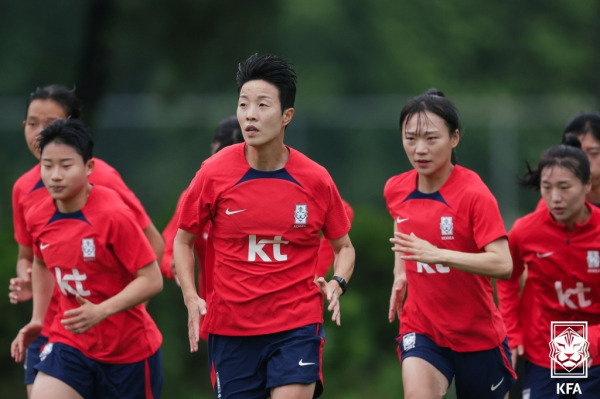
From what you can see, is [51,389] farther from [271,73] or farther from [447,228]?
[447,228]

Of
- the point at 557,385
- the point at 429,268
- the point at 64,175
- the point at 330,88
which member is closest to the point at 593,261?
the point at 557,385

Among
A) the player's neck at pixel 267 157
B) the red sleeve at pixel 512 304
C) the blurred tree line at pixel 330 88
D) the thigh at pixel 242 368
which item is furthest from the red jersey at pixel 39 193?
the blurred tree line at pixel 330 88

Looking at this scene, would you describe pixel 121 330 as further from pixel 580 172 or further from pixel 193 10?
pixel 193 10

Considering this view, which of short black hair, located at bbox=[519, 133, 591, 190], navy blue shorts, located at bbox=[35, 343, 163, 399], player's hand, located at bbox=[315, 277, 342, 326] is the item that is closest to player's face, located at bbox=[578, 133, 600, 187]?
short black hair, located at bbox=[519, 133, 591, 190]

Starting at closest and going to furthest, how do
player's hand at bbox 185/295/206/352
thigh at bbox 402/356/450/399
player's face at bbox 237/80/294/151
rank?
player's hand at bbox 185/295/206/352
player's face at bbox 237/80/294/151
thigh at bbox 402/356/450/399

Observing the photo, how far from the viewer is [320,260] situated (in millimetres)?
7727

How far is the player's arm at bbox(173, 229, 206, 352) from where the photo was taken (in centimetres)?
576

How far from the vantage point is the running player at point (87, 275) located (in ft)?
21.2

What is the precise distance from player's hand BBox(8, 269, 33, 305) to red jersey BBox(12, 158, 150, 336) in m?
0.23

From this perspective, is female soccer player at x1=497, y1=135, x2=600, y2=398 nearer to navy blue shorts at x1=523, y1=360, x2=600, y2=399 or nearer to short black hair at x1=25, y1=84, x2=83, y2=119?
navy blue shorts at x1=523, y1=360, x2=600, y2=399

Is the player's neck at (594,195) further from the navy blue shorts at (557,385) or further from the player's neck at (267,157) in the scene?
the player's neck at (267,157)

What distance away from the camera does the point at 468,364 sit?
656 cm

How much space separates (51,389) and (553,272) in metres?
3.17

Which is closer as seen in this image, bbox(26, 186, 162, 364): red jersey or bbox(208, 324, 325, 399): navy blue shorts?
bbox(208, 324, 325, 399): navy blue shorts
